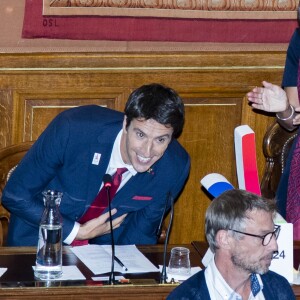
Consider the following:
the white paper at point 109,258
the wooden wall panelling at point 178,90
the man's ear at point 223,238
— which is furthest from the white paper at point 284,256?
the wooden wall panelling at point 178,90

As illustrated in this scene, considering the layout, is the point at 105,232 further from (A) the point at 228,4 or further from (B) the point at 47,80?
(A) the point at 228,4

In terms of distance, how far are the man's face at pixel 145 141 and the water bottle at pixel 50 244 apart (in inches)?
17.3

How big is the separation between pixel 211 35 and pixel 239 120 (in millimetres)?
513

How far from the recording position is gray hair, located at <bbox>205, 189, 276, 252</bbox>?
9.90ft

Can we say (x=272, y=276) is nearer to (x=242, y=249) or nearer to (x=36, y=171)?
(x=242, y=249)

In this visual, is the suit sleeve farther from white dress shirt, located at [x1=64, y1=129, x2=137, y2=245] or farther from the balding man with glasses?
the balding man with glasses

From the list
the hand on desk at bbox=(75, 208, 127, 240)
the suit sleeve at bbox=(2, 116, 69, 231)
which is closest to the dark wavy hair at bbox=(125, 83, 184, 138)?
the suit sleeve at bbox=(2, 116, 69, 231)

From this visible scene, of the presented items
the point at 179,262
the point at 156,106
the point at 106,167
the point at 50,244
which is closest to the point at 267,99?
the point at 156,106

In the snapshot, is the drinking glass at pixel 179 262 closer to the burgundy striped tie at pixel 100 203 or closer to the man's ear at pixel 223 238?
the man's ear at pixel 223 238

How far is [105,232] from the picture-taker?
381 centimetres

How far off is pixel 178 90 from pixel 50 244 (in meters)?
1.87

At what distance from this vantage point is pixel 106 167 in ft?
12.3

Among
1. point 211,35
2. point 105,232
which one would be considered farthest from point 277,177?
point 105,232

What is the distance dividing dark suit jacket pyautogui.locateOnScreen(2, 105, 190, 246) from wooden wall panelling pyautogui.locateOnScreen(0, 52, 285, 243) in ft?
3.13
